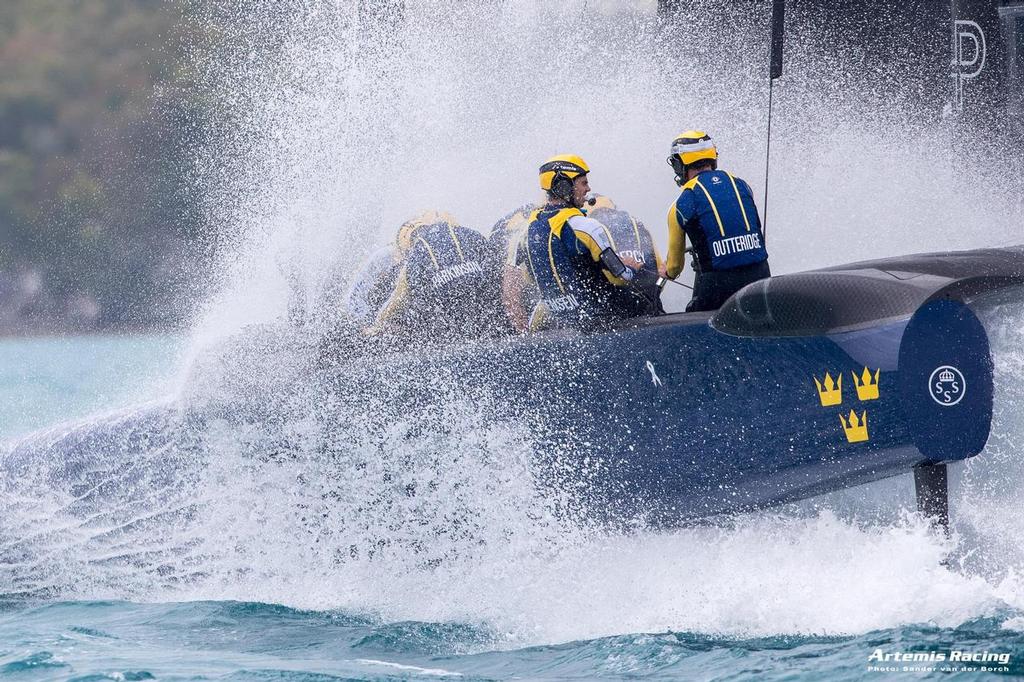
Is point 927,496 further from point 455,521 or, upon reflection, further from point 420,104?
point 420,104

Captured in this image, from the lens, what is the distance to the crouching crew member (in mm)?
5316

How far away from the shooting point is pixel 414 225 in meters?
5.53

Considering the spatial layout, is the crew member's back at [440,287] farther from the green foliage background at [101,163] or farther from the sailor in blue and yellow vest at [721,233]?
the green foliage background at [101,163]

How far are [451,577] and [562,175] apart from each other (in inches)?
63.6

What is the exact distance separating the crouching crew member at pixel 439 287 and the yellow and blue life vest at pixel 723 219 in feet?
2.91

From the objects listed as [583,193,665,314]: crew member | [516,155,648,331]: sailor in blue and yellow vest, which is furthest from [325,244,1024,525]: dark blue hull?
[583,193,665,314]: crew member

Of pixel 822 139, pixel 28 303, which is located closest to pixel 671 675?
pixel 822 139

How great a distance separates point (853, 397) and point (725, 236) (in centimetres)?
110

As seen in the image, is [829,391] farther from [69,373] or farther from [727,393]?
[69,373]

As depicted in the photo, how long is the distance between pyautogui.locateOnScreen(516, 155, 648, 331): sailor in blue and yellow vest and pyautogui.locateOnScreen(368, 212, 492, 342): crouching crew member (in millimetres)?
255

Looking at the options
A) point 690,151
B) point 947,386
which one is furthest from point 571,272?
point 947,386

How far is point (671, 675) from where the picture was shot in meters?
3.84

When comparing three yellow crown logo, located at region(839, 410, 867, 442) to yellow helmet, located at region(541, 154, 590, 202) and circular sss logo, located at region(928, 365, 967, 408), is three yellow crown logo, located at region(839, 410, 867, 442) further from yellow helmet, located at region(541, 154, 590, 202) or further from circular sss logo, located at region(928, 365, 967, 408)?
yellow helmet, located at region(541, 154, 590, 202)

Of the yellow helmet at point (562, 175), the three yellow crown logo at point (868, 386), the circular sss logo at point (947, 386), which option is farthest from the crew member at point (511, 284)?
the circular sss logo at point (947, 386)
